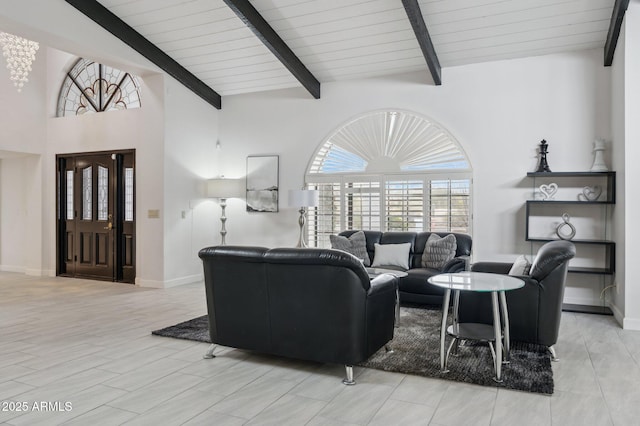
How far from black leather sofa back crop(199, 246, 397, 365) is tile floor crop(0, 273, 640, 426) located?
221mm

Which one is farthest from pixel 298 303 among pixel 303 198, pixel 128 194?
pixel 128 194

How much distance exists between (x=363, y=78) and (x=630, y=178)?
3.63 m

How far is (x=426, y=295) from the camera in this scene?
5195 millimetres

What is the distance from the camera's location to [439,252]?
5.52 m

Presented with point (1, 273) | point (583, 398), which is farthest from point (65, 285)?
point (583, 398)

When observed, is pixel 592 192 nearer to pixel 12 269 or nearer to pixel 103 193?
pixel 103 193

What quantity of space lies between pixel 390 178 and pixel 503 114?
1.70 meters

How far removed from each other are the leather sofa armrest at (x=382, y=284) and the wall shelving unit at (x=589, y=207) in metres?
2.88

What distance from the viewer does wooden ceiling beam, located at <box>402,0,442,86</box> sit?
475 centimetres

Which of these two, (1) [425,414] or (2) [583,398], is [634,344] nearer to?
(2) [583,398]

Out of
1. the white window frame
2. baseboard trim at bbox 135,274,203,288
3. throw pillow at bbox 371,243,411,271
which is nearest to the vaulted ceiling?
the white window frame

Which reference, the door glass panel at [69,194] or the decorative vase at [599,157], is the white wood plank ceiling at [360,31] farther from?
the door glass panel at [69,194]

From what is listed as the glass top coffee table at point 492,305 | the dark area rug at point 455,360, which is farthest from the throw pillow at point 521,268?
the dark area rug at point 455,360

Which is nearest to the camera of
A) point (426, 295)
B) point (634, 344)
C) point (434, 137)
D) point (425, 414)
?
point (425, 414)
